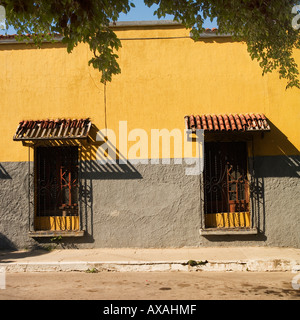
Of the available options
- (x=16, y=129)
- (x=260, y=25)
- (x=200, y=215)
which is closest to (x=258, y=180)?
(x=200, y=215)

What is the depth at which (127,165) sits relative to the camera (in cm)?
855

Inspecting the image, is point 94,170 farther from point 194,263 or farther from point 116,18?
point 116,18

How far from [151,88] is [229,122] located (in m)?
1.83

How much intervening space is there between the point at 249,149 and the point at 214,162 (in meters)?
0.78

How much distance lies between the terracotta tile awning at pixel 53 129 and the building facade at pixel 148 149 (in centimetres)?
3

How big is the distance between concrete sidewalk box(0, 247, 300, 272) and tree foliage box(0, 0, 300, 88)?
3310 mm

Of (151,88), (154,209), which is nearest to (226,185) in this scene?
(154,209)

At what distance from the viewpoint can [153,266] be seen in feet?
23.1

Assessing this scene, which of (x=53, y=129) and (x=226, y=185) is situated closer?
(x=53, y=129)

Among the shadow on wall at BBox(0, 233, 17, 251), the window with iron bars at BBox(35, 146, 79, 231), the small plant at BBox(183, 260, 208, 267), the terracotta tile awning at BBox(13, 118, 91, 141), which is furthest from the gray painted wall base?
the small plant at BBox(183, 260, 208, 267)

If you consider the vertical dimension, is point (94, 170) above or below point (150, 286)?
above

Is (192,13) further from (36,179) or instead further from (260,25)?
(36,179)

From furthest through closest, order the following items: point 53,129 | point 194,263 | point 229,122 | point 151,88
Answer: point 151,88, point 53,129, point 229,122, point 194,263

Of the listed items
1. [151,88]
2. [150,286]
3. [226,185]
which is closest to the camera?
[150,286]
